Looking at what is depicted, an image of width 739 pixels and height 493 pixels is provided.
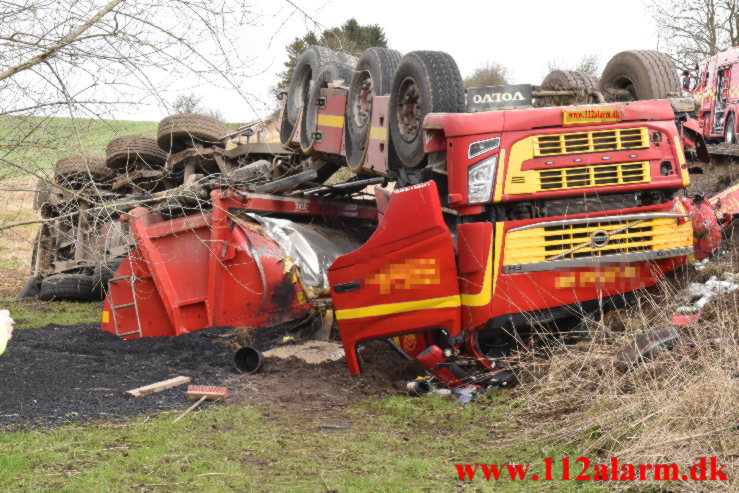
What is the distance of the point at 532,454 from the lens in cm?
428

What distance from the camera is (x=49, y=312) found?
11.4 m

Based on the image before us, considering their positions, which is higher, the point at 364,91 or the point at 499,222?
the point at 364,91

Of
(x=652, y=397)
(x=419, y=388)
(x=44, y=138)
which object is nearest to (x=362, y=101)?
(x=419, y=388)

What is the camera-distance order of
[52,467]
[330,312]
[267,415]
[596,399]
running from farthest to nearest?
[330,312], [267,415], [596,399], [52,467]

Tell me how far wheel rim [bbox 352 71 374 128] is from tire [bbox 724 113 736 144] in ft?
36.4

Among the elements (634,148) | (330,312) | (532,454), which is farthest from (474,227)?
(330,312)

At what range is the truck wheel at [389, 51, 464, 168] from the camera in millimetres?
5883

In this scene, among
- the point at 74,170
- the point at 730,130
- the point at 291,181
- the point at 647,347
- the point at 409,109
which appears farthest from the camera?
the point at 730,130

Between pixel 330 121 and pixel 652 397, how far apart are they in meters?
4.26

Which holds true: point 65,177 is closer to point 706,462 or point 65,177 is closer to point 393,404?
point 393,404

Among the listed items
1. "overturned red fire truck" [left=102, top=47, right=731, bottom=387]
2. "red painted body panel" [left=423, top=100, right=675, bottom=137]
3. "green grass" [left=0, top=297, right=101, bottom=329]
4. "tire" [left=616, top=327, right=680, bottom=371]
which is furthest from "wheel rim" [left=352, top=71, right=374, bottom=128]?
"green grass" [left=0, top=297, right=101, bottom=329]

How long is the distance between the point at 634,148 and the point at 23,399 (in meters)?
4.35

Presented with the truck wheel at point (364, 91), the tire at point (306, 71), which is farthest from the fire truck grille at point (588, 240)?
the tire at point (306, 71)

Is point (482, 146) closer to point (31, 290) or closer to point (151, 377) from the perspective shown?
point (151, 377)
